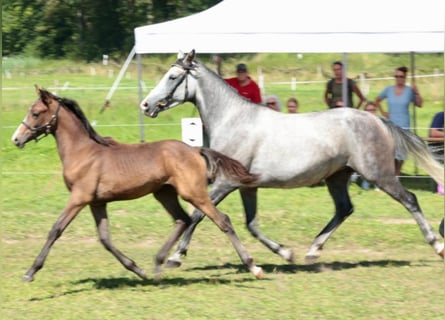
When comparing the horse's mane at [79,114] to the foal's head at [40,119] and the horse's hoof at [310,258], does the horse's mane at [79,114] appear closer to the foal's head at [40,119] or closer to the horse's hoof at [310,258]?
the foal's head at [40,119]

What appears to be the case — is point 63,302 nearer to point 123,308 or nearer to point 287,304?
point 123,308

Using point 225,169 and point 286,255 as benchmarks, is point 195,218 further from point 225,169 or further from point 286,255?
point 286,255

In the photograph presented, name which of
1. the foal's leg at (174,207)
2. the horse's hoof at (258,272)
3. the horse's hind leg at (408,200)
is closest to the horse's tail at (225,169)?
the foal's leg at (174,207)

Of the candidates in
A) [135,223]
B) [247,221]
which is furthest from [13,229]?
[247,221]

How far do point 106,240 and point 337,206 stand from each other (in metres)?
2.54

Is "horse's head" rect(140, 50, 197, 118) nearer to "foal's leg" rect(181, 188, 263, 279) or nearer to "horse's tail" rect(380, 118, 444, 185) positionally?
"foal's leg" rect(181, 188, 263, 279)

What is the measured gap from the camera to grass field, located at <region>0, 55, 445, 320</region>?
820cm

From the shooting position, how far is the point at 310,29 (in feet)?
47.9

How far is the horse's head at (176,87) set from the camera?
1016cm

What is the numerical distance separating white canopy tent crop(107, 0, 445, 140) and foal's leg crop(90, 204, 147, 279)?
5.66 metres

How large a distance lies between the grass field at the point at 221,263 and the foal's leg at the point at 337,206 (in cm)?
24

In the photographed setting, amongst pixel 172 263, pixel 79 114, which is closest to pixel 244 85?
pixel 172 263

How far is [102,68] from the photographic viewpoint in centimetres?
3416

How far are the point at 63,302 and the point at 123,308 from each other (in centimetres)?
55
